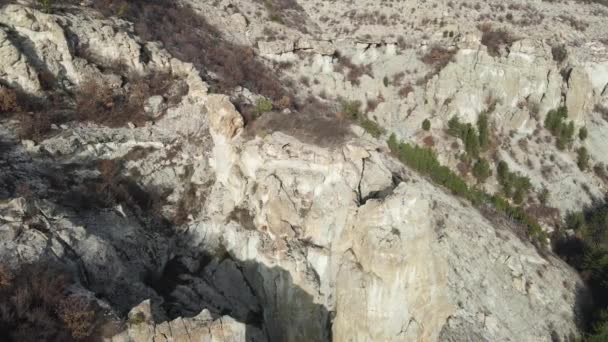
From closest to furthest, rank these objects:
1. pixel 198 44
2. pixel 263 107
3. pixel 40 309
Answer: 1. pixel 40 309
2. pixel 263 107
3. pixel 198 44

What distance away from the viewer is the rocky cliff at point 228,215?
22.4 m

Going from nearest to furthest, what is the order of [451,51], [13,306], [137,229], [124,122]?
1. [13,306]
2. [137,229]
3. [124,122]
4. [451,51]

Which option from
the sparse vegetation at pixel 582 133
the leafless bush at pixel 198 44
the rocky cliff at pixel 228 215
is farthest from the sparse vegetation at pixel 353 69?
the sparse vegetation at pixel 582 133

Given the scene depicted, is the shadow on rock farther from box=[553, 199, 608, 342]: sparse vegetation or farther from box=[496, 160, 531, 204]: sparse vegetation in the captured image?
box=[496, 160, 531, 204]: sparse vegetation

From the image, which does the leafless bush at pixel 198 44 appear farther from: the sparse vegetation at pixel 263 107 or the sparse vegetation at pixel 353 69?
the sparse vegetation at pixel 353 69

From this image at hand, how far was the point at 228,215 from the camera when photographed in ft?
90.8

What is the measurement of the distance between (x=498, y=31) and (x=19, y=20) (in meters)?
44.0

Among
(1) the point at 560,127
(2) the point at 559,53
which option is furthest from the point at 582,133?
(2) the point at 559,53

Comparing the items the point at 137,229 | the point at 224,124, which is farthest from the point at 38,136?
the point at 224,124

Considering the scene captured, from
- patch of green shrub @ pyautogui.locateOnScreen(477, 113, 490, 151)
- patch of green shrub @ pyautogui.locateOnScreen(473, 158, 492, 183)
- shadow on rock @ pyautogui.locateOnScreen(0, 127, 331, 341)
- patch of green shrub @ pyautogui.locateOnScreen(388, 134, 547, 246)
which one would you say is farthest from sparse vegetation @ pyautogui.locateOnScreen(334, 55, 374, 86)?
shadow on rock @ pyautogui.locateOnScreen(0, 127, 331, 341)

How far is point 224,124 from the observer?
29469 millimetres

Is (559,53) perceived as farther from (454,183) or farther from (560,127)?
(454,183)

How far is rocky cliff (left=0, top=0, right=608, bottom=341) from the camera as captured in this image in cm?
2236

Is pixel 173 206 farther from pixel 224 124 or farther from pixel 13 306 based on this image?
pixel 13 306
